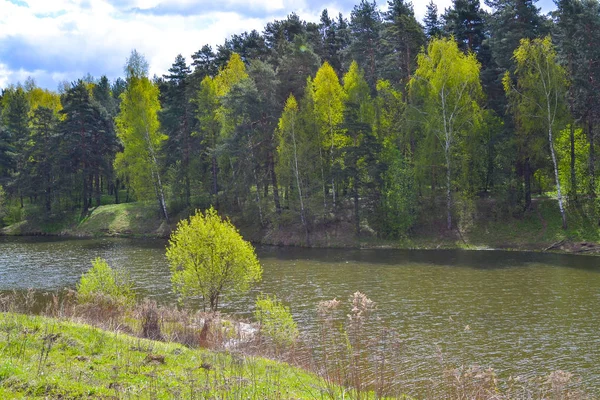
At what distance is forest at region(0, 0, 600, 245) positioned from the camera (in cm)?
4272

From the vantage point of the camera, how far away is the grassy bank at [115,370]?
30.0 feet

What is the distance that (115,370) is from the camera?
35.0 feet

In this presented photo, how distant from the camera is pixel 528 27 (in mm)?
45969

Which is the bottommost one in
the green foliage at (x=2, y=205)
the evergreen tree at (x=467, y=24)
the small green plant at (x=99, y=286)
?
the small green plant at (x=99, y=286)

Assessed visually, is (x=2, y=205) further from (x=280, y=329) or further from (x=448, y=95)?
(x=280, y=329)

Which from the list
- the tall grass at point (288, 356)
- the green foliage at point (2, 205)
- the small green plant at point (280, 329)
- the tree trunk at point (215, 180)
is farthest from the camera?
the green foliage at point (2, 205)

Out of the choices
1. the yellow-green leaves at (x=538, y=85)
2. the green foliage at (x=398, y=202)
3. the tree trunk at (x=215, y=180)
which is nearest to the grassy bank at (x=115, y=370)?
the green foliage at (x=398, y=202)

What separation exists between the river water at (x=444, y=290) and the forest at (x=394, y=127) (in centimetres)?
768

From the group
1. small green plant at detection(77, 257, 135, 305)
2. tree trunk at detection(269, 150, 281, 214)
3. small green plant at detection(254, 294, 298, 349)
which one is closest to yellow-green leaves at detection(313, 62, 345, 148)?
tree trunk at detection(269, 150, 281, 214)

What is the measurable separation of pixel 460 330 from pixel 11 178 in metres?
72.3

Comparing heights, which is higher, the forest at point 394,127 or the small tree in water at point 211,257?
the forest at point 394,127

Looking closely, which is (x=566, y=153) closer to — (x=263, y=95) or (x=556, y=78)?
(x=556, y=78)

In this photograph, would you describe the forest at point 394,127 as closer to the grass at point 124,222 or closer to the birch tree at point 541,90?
the birch tree at point 541,90

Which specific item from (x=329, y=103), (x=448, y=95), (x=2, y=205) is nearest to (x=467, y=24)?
(x=448, y=95)
